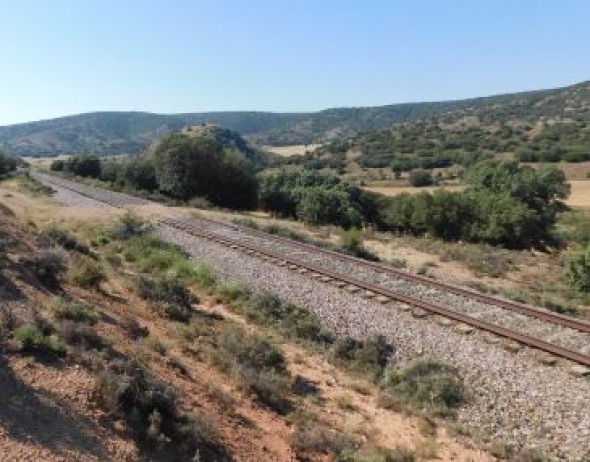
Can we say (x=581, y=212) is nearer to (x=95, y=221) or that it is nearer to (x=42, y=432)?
(x=95, y=221)

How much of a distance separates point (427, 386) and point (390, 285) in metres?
7.96

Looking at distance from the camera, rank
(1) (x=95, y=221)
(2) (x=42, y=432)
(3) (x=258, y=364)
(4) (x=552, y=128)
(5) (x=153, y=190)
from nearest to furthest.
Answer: (2) (x=42, y=432), (3) (x=258, y=364), (1) (x=95, y=221), (5) (x=153, y=190), (4) (x=552, y=128)

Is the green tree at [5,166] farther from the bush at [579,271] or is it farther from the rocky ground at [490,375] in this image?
the bush at [579,271]

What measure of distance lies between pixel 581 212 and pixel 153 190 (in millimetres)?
A: 44487

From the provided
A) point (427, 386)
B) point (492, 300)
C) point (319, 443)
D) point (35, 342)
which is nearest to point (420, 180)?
point (492, 300)

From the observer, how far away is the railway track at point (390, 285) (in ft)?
47.2

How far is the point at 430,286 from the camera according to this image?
19.9 meters

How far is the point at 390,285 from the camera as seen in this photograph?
65.8 feet

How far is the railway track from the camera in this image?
1439 cm

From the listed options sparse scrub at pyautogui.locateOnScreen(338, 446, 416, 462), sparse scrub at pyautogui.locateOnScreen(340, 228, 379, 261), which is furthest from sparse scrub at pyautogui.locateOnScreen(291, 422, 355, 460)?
sparse scrub at pyautogui.locateOnScreen(340, 228, 379, 261)

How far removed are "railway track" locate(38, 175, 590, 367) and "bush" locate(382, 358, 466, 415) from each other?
2541mm

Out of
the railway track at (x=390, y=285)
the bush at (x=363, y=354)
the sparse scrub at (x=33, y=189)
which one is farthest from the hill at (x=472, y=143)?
the bush at (x=363, y=354)

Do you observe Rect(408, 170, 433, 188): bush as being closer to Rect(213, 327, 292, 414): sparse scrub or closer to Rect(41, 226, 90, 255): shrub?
Rect(41, 226, 90, 255): shrub

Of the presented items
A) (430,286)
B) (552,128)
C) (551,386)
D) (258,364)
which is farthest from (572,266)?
(552,128)
